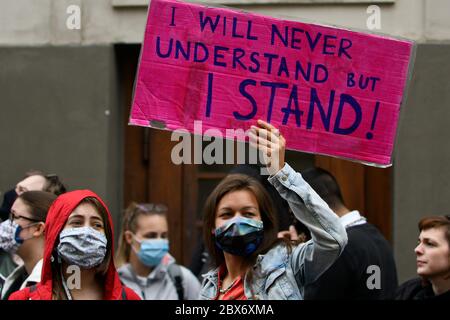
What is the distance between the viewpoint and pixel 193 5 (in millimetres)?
4961

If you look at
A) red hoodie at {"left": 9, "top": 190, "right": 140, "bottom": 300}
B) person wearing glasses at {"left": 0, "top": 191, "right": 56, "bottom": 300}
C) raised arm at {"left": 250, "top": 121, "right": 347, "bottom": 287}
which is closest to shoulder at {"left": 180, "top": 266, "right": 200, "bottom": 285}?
person wearing glasses at {"left": 0, "top": 191, "right": 56, "bottom": 300}

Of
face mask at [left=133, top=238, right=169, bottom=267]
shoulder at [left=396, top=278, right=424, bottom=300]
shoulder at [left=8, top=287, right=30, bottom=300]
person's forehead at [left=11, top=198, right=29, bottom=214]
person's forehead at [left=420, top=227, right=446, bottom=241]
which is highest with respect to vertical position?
person's forehead at [left=420, top=227, right=446, bottom=241]

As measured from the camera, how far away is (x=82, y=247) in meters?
4.75

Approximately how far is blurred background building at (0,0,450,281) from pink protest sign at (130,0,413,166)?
9.40ft

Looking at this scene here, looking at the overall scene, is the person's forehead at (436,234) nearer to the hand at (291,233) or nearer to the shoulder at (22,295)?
the hand at (291,233)

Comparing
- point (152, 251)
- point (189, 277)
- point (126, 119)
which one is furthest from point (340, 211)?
point (126, 119)

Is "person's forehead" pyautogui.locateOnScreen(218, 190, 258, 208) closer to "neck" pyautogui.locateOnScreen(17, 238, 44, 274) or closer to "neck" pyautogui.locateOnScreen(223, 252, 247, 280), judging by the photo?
"neck" pyautogui.locateOnScreen(223, 252, 247, 280)

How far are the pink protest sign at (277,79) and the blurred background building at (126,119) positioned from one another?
287 centimetres

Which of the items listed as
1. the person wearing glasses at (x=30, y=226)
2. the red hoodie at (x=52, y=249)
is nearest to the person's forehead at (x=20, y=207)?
the person wearing glasses at (x=30, y=226)

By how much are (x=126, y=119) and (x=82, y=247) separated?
12.1 ft

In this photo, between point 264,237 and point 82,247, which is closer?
point 264,237

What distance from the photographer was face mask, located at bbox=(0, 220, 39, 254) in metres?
5.85

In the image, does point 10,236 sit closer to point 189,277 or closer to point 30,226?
point 30,226

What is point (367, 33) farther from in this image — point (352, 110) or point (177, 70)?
point (177, 70)
